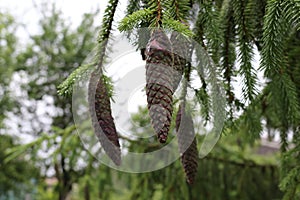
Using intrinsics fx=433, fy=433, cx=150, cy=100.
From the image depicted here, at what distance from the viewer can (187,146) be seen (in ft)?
2.05

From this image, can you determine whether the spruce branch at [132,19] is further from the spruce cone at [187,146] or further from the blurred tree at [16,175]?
the blurred tree at [16,175]

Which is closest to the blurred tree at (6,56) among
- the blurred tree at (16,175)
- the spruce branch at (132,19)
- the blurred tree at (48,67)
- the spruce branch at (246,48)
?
the blurred tree at (48,67)

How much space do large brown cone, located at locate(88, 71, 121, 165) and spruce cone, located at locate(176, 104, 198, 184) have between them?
111mm

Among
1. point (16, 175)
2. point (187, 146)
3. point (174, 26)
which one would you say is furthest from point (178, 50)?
point (16, 175)

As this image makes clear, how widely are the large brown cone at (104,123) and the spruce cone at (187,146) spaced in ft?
0.36

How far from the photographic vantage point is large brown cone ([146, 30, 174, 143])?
1.43 feet

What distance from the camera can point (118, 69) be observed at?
689 mm

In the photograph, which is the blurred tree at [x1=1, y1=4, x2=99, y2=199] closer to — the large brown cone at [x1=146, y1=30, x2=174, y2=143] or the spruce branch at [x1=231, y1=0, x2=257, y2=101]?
the spruce branch at [x1=231, y1=0, x2=257, y2=101]

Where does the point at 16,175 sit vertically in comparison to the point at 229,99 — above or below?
A: above

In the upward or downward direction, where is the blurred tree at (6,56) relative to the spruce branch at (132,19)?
upward

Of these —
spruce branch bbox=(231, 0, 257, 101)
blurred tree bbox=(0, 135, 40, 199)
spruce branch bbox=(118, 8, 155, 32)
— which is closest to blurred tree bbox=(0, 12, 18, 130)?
blurred tree bbox=(0, 135, 40, 199)

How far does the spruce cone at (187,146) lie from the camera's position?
60 cm

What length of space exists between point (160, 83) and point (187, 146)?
0.20m

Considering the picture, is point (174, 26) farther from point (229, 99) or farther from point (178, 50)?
point (229, 99)
